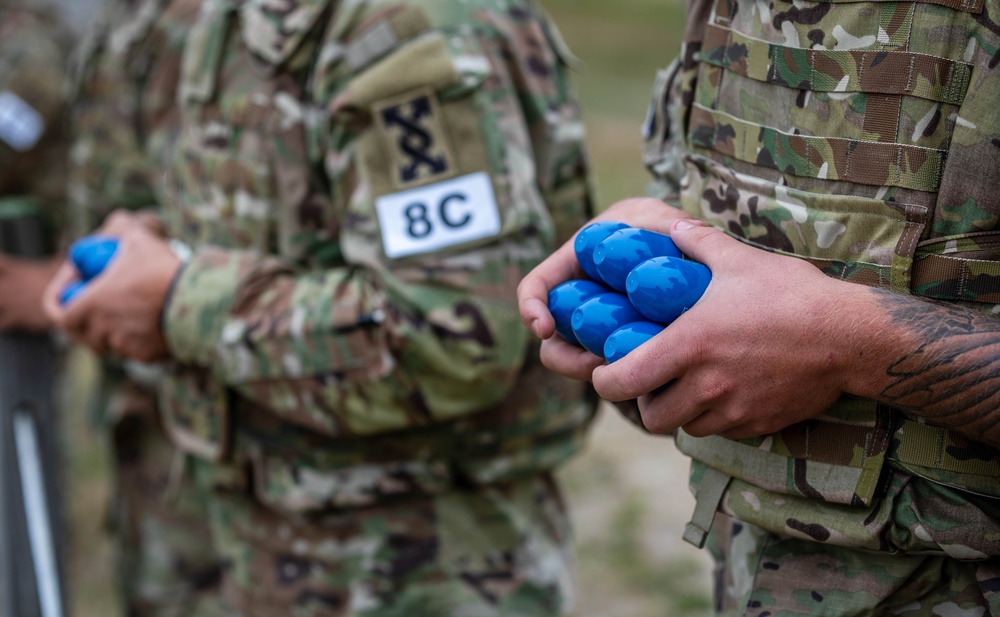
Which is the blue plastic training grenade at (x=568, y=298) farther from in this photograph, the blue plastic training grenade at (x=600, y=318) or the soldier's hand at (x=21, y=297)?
the soldier's hand at (x=21, y=297)

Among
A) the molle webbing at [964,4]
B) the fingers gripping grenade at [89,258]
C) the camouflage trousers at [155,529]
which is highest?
the molle webbing at [964,4]

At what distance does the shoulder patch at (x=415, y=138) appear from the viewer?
5.11 ft

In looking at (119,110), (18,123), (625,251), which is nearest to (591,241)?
(625,251)

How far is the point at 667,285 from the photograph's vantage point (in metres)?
0.96

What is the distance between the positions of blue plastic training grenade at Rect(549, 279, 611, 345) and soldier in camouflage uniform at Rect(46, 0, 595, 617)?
1.63ft

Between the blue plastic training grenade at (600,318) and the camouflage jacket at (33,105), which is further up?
the blue plastic training grenade at (600,318)

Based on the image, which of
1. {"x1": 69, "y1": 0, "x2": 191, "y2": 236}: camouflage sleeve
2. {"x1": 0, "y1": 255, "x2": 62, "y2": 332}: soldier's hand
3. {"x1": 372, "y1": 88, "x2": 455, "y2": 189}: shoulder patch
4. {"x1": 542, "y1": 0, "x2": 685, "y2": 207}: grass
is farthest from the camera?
{"x1": 542, "y1": 0, "x2": 685, "y2": 207}: grass

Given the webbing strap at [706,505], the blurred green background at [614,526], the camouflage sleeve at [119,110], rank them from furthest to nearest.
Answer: the blurred green background at [614,526] < the camouflage sleeve at [119,110] < the webbing strap at [706,505]

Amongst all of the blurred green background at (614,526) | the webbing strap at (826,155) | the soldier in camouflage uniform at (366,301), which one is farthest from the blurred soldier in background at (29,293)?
the webbing strap at (826,155)

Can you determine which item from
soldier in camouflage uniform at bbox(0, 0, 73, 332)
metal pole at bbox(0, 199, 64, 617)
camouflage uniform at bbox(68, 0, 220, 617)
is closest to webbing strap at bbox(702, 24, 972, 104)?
camouflage uniform at bbox(68, 0, 220, 617)

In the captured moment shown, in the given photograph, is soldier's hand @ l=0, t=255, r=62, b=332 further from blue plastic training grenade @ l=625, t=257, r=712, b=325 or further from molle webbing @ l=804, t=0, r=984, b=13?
molle webbing @ l=804, t=0, r=984, b=13

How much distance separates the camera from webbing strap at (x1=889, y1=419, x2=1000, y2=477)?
97 cm

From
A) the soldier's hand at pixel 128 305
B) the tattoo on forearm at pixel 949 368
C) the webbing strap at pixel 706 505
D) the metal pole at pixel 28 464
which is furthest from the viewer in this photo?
the metal pole at pixel 28 464

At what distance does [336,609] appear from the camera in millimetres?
1864
